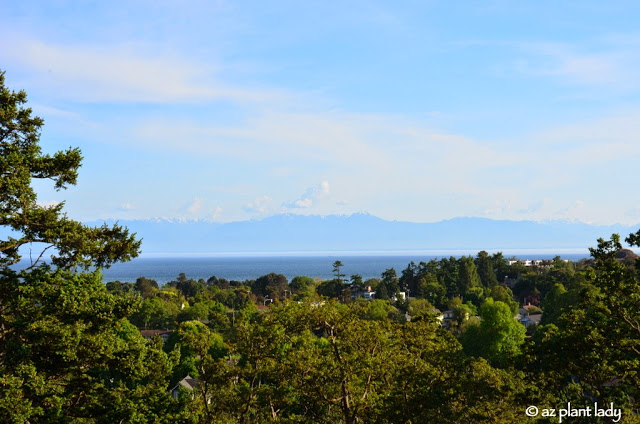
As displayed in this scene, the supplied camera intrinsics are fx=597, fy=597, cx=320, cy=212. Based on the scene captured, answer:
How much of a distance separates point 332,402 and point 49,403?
307 inches

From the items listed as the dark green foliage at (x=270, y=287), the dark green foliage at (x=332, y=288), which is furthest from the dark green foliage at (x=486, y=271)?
the dark green foliage at (x=270, y=287)

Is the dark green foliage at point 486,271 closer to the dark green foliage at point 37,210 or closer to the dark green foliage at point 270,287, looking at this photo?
the dark green foliage at point 270,287

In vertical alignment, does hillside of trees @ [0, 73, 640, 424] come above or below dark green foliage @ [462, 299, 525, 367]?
above

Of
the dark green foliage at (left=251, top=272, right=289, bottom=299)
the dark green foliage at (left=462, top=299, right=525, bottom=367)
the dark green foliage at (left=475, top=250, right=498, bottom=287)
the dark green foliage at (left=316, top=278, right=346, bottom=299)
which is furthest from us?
the dark green foliage at (left=251, top=272, right=289, bottom=299)

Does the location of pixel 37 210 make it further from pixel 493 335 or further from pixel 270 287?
pixel 270 287

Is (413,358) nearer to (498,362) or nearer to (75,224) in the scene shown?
(75,224)

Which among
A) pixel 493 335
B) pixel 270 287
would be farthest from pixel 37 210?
pixel 270 287

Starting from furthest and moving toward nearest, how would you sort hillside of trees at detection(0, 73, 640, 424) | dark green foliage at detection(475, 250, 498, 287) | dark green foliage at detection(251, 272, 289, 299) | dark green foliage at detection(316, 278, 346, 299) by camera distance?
dark green foliage at detection(251, 272, 289, 299)
dark green foliage at detection(316, 278, 346, 299)
dark green foliage at detection(475, 250, 498, 287)
hillside of trees at detection(0, 73, 640, 424)

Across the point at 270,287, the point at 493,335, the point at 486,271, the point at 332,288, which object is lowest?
the point at 270,287

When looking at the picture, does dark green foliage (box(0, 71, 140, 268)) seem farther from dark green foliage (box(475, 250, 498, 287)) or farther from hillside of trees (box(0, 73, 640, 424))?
dark green foliage (box(475, 250, 498, 287))

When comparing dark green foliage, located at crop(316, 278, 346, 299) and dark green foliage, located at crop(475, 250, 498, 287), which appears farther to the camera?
dark green foliage, located at crop(316, 278, 346, 299)

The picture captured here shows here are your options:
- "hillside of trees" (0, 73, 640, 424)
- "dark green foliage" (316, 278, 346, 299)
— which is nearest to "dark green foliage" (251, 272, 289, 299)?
"dark green foliage" (316, 278, 346, 299)

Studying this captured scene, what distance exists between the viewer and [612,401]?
45.6 feet

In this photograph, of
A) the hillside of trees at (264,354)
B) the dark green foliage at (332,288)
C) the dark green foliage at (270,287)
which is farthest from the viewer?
the dark green foliage at (270,287)
